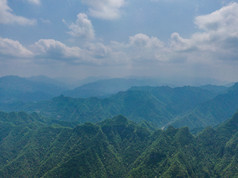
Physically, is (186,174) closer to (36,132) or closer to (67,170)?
(67,170)

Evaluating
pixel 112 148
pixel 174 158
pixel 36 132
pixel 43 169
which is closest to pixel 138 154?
pixel 112 148

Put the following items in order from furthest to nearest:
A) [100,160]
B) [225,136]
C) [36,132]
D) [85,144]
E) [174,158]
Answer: [36,132] < [225,136] < [85,144] < [100,160] < [174,158]

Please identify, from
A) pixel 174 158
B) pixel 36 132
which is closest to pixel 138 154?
pixel 174 158

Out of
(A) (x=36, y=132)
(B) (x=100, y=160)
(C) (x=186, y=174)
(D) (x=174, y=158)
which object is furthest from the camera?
(A) (x=36, y=132)

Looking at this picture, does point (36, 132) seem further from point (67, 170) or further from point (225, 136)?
point (225, 136)

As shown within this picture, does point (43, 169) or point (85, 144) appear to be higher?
point (85, 144)

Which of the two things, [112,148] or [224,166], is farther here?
[112,148]
